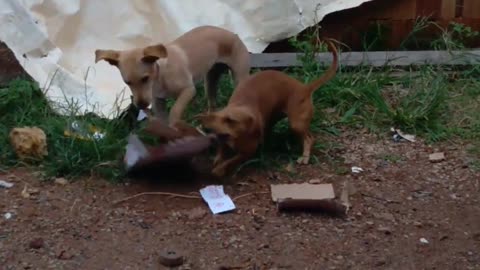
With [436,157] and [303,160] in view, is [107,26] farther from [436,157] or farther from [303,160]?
[436,157]

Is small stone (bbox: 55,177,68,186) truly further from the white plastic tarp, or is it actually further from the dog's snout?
the white plastic tarp

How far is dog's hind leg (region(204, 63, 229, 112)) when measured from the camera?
16.7ft

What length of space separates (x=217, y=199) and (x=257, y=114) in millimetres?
426

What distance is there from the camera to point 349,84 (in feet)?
18.1

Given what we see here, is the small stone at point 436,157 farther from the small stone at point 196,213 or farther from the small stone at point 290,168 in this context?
the small stone at point 196,213

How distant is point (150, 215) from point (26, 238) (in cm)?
50

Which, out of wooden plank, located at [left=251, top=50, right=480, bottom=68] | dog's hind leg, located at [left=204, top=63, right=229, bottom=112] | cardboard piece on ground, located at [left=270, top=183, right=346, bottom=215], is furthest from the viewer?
wooden plank, located at [left=251, top=50, right=480, bottom=68]

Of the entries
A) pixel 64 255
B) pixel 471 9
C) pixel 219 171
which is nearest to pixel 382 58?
pixel 471 9

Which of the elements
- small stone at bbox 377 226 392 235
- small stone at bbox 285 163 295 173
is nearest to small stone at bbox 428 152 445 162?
small stone at bbox 285 163 295 173

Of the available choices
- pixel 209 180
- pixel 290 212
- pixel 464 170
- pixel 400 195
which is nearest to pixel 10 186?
pixel 209 180

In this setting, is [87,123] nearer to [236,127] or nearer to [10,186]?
[10,186]

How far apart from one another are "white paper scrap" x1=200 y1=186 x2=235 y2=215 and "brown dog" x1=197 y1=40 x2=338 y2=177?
13 cm

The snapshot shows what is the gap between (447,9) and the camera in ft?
20.0

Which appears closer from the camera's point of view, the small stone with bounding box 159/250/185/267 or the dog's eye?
the small stone with bounding box 159/250/185/267
